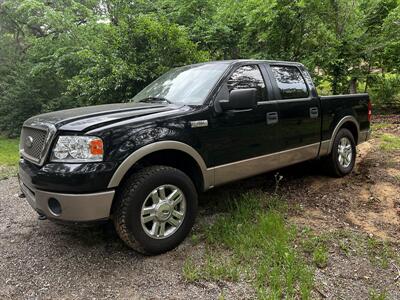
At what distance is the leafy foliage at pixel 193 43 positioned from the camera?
8.04 metres

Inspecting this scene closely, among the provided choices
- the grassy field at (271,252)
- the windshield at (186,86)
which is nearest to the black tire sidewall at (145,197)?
the grassy field at (271,252)

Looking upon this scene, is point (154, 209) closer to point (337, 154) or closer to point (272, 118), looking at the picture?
point (272, 118)

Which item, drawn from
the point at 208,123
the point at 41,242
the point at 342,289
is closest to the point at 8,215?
the point at 41,242

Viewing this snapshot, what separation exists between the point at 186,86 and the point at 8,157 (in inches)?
261

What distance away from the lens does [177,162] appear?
353 centimetres

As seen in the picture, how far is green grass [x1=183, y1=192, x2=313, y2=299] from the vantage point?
2.68 metres

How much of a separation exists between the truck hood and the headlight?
0.10 metres

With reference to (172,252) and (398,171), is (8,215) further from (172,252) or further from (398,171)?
(398,171)

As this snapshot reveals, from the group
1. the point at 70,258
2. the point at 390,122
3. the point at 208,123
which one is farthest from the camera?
the point at 390,122

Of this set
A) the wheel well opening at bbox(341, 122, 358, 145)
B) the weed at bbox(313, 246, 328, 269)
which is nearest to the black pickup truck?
the wheel well opening at bbox(341, 122, 358, 145)

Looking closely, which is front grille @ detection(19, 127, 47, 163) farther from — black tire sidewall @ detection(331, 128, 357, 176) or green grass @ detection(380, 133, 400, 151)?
green grass @ detection(380, 133, 400, 151)

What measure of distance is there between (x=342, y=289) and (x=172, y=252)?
58.6 inches

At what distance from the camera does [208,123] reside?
350 cm

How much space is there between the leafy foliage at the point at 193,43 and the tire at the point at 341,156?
4.04 m
